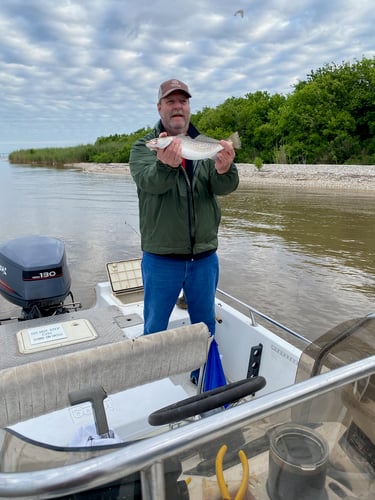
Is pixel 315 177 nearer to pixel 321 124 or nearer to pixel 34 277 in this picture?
pixel 321 124

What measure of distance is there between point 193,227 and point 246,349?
1003mm

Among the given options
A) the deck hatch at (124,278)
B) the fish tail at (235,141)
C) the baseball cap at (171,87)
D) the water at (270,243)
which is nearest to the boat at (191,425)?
the fish tail at (235,141)

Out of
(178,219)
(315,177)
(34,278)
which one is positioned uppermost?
(178,219)

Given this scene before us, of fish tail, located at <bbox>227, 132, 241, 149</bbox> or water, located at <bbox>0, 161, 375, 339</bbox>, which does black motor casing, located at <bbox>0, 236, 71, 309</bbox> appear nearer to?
fish tail, located at <bbox>227, 132, 241, 149</bbox>

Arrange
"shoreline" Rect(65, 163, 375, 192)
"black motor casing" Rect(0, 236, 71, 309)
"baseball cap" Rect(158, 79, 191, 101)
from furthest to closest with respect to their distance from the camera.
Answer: "shoreline" Rect(65, 163, 375, 192) → "black motor casing" Rect(0, 236, 71, 309) → "baseball cap" Rect(158, 79, 191, 101)

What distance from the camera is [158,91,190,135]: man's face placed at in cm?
234

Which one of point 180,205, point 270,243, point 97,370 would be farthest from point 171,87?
point 270,243

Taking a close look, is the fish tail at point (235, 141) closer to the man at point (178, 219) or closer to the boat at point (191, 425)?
the man at point (178, 219)

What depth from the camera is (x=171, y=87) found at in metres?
2.30

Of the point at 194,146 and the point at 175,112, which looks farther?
the point at 175,112

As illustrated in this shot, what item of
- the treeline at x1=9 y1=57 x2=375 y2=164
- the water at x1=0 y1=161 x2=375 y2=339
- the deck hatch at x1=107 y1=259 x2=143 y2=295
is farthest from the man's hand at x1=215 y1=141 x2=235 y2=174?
the treeline at x1=9 y1=57 x2=375 y2=164

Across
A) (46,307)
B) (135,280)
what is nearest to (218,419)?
(46,307)

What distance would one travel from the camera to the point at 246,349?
277 cm

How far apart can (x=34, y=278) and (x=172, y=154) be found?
175 centimetres
